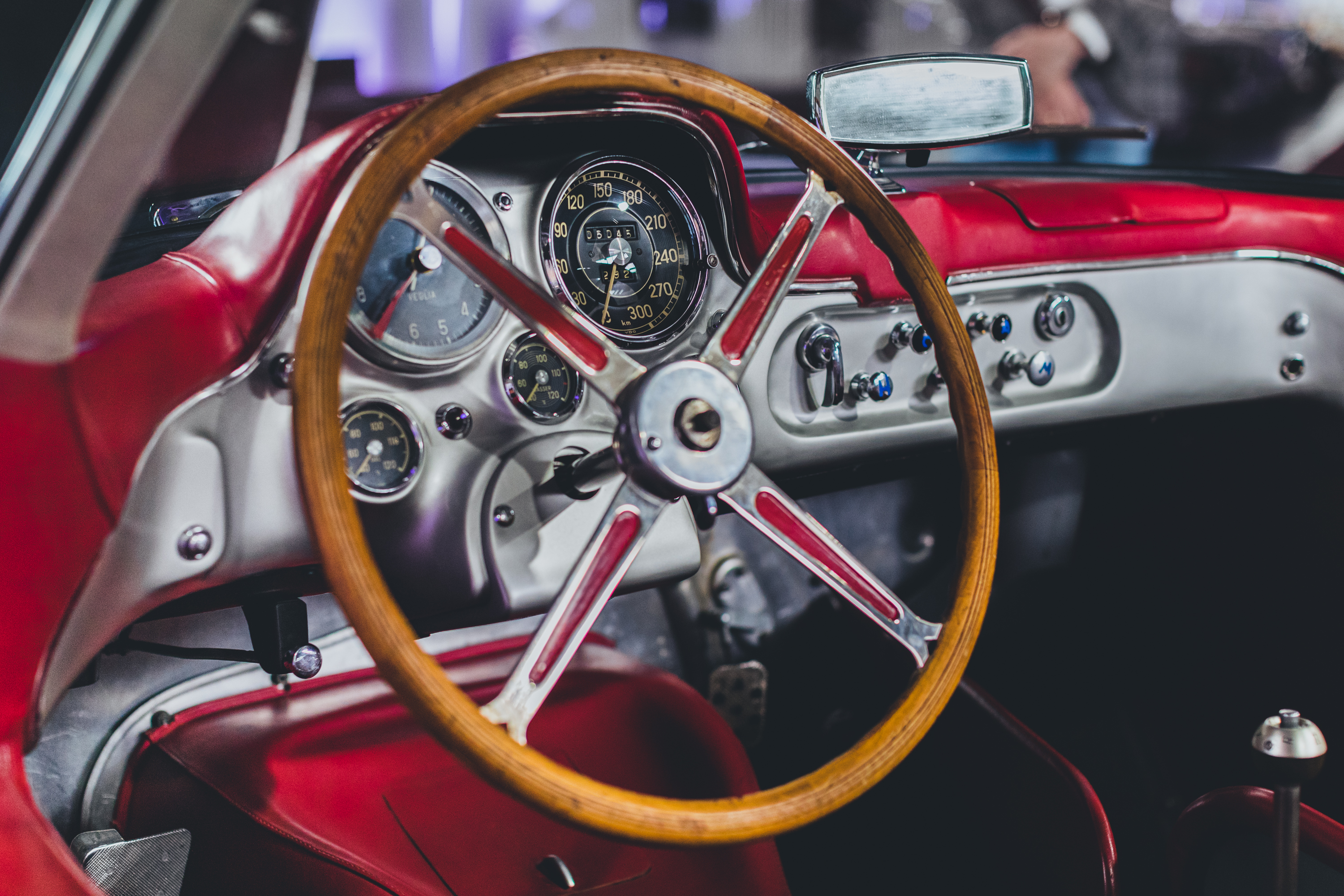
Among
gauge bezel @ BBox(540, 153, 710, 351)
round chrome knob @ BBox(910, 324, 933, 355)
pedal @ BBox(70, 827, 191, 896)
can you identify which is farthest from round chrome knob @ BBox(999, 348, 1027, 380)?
pedal @ BBox(70, 827, 191, 896)

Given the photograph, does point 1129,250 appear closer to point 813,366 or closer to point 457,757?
point 813,366

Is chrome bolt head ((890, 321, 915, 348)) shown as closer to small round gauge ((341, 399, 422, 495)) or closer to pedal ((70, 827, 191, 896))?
small round gauge ((341, 399, 422, 495))

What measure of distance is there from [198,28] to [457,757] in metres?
0.54

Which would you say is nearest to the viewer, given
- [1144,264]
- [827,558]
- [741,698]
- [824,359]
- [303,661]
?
[827,558]

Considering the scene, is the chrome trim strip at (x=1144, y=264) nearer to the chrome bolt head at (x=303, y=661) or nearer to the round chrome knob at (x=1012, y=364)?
the round chrome knob at (x=1012, y=364)

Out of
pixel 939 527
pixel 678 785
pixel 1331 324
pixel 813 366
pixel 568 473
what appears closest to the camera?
pixel 568 473

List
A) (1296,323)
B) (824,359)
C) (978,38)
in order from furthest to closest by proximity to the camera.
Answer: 1. (978,38)
2. (1296,323)
3. (824,359)

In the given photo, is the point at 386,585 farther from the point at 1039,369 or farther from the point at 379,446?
the point at 1039,369

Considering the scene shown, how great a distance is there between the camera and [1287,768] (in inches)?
38.9

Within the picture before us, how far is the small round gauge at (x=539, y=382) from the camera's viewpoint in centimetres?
105

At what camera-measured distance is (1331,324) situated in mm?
1604

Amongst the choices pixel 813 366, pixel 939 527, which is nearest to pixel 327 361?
pixel 813 366

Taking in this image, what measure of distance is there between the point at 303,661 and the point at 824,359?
68 centimetres

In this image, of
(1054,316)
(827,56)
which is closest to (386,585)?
(1054,316)
